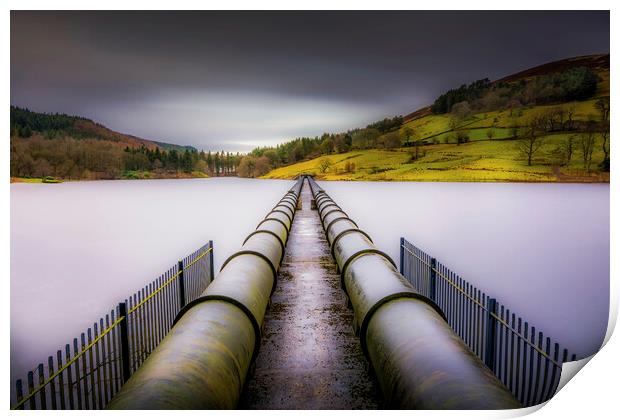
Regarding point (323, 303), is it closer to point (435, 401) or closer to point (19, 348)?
point (435, 401)

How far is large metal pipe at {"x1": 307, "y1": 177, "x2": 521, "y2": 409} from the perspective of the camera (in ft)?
8.61

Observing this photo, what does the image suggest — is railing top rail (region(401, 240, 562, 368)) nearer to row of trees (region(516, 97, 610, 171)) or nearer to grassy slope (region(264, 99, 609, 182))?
row of trees (region(516, 97, 610, 171))

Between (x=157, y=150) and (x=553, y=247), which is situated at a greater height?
(x=157, y=150)

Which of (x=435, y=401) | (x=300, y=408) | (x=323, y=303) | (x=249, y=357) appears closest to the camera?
(x=435, y=401)

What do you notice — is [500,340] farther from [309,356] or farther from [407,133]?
[407,133]

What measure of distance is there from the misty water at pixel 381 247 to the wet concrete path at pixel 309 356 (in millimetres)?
6534

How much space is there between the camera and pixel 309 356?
5.22 metres

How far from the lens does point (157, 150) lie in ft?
431

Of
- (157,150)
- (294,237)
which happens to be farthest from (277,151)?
(294,237)

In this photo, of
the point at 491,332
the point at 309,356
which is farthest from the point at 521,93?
the point at 309,356

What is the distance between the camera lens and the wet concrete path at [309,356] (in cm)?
439

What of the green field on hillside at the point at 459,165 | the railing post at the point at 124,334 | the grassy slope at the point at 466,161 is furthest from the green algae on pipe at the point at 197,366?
the grassy slope at the point at 466,161

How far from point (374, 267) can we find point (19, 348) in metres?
11.6
